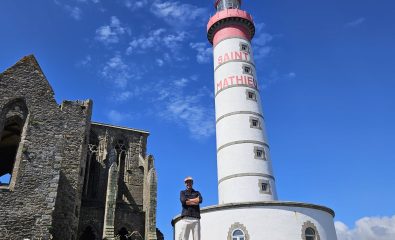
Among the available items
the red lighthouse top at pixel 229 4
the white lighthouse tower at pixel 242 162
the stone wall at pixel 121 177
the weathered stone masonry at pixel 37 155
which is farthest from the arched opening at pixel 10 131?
the red lighthouse top at pixel 229 4

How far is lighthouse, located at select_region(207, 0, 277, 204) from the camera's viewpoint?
21.3m

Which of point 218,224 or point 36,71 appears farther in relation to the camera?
point 218,224

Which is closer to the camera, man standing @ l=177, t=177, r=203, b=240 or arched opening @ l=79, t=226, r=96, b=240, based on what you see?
man standing @ l=177, t=177, r=203, b=240

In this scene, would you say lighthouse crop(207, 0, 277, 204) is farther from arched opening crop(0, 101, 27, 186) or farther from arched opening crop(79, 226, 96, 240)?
arched opening crop(0, 101, 27, 186)

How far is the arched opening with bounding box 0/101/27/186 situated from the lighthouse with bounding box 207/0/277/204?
38.8 ft

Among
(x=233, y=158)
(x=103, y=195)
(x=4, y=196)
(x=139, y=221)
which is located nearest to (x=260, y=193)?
(x=233, y=158)

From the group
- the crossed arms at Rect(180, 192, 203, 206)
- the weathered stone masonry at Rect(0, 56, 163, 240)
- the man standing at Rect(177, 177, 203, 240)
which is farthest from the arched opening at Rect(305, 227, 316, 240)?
the crossed arms at Rect(180, 192, 203, 206)

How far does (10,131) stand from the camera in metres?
16.5

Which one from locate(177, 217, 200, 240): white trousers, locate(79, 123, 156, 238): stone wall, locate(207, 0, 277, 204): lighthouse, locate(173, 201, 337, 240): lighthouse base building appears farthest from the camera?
locate(79, 123, 156, 238): stone wall

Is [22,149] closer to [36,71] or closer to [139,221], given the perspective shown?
[36,71]

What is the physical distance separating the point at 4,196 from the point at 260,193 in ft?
43.9

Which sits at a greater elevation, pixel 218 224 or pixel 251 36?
pixel 251 36

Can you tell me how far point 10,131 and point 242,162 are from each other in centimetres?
1260

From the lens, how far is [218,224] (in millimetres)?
18062
